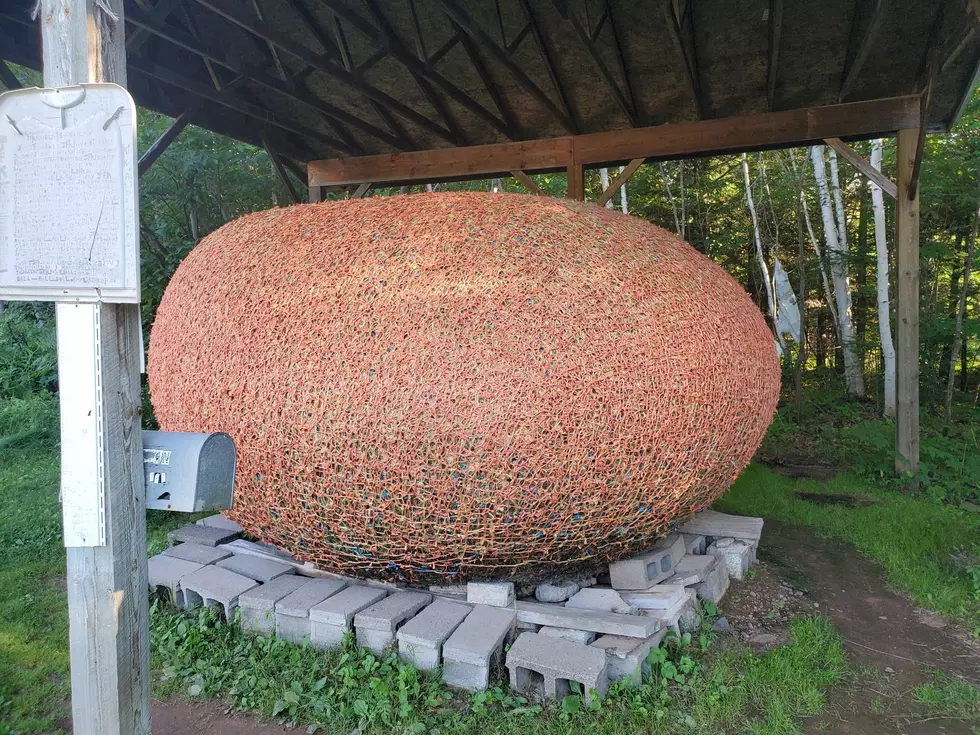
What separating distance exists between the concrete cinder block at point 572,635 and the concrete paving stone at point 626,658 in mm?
45

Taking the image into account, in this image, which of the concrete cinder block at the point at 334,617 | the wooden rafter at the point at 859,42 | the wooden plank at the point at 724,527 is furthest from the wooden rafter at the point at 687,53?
the concrete cinder block at the point at 334,617

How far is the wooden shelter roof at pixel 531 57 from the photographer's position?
446 cm

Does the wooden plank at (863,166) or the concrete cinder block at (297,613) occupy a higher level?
the wooden plank at (863,166)

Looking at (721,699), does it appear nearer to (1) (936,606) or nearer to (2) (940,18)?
(1) (936,606)

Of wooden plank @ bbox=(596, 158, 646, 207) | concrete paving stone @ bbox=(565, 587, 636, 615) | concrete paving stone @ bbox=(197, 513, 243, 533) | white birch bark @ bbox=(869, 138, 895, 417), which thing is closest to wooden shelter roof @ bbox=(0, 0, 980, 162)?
wooden plank @ bbox=(596, 158, 646, 207)

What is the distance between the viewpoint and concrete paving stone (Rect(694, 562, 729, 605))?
3182 mm

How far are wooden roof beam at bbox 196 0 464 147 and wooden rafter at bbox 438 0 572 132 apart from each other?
108cm

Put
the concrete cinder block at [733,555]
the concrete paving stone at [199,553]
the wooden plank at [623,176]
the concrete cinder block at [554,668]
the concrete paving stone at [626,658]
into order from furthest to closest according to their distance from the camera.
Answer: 1. the wooden plank at [623,176]
2. the concrete cinder block at [733,555]
3. the concrete paving stone at [199,553]
4. the concrete paving stone at [626,658]
5. the concrete cinder block at [554,668]

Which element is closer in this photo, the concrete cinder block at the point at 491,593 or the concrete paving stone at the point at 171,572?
the concrete cinder block at the point at 491,593

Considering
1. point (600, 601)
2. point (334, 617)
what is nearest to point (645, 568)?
point (600, 601)

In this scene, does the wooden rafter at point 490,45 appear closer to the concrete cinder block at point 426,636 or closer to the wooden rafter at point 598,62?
the wooden rafter at point 598,62

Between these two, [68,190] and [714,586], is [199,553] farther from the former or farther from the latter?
[714,586]

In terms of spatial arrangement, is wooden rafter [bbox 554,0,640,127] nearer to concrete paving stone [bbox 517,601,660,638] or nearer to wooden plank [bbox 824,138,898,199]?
wooden plank [bbox 824,138,898,199]

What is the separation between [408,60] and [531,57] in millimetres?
1273
